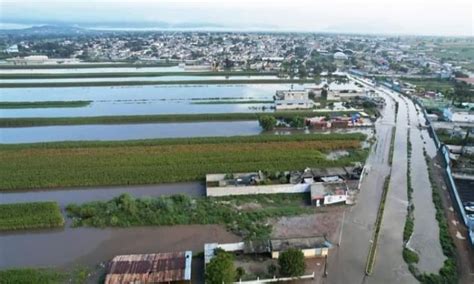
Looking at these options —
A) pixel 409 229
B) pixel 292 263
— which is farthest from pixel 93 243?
pixel 409 229

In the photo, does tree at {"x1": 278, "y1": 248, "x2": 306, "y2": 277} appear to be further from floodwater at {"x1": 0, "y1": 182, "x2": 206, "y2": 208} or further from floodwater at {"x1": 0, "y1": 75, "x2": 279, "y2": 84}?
floodwater at {"x1": 0, "y1": 75, "x2": 279, "y2": 84}

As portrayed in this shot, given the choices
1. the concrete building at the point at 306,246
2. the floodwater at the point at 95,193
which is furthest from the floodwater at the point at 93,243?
the floodwater at the point at 95,193

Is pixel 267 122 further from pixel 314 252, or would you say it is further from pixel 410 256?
pixel 410 256

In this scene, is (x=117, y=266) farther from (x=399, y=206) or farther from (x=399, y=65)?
(x=399, y=65)

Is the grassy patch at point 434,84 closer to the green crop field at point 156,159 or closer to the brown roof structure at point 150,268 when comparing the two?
the green crop field at point 156,159

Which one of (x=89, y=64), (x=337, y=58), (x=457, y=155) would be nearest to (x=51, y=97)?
(x=89, y=64)

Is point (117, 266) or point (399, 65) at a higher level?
point (399, 65)
